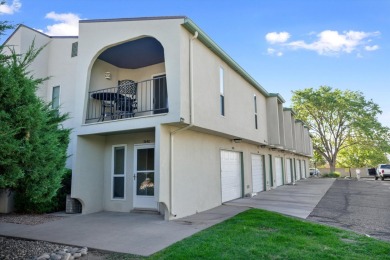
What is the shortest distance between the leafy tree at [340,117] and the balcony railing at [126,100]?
28.1m

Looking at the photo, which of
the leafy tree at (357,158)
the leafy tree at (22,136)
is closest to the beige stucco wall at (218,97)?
the leafy tree at (22,136)

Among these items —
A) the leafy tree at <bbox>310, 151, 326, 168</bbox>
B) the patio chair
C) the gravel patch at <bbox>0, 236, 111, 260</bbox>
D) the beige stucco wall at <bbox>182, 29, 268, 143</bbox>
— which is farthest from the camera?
the leafy tree at <bbox>310, 151, 326, 168</bbox>

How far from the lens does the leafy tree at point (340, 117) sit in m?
32.4

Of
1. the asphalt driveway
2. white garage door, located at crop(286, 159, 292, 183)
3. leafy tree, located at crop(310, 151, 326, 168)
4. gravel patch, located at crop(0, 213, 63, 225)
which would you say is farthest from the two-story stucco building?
leafy tree, located at crop(310, 151, 326, 168)

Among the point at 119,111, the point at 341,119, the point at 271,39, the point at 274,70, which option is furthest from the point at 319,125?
the point at 119,111

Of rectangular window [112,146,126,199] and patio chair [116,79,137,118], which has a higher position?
patio chair [116,79,137,118]

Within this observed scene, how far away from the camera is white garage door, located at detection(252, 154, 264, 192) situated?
15.3 meters

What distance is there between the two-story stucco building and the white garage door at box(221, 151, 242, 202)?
1.8 inches

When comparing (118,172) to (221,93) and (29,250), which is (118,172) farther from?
(221,93)

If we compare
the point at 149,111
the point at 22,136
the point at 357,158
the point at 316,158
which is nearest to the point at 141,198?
the point at 149,111

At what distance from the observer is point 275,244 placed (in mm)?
5469

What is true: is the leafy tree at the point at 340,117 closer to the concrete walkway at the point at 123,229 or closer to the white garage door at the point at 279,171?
the white garage door at the point at 279,171

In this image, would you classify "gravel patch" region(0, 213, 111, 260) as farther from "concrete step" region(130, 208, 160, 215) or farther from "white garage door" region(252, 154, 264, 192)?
"white garage door" region(252, 154, 264, 192)

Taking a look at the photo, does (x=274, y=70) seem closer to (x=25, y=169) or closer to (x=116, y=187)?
(x=116, y=187)
